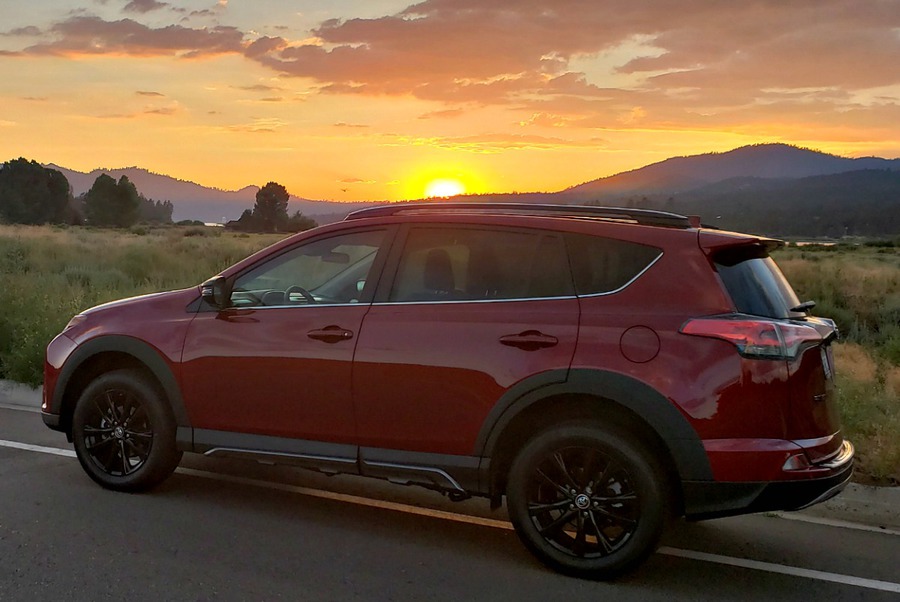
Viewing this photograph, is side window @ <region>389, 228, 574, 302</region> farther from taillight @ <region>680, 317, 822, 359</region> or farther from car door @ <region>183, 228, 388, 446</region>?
taillight @ <region>680, 317, 822, 359</region>

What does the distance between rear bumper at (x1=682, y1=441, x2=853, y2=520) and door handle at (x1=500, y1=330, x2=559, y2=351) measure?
37.9 inches

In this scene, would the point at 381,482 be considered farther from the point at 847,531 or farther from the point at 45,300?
the point at 45,300

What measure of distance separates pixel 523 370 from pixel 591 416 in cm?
42

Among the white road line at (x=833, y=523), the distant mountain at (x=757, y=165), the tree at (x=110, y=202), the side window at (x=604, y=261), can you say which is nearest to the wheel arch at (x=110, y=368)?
the side window at (x=604, y=261)

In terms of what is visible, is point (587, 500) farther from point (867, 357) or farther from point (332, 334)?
point (867, 357)

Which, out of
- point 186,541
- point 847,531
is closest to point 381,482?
point 186,541

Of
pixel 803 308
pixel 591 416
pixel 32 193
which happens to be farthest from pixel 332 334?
pixel 32 193

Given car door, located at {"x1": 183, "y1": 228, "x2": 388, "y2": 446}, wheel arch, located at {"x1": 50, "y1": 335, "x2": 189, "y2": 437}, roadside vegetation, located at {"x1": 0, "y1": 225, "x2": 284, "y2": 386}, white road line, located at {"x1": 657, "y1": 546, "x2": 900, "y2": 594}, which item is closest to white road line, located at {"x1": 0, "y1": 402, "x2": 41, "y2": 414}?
roadside vegetation, located at {"x1": 0, "y1": 225, "x2": 284, "y2": 386}

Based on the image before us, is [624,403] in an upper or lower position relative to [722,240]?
lower

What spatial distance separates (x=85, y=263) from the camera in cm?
2550

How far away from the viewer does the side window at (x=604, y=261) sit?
4.47 m

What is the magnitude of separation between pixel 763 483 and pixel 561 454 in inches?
38.5

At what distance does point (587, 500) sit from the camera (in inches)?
174

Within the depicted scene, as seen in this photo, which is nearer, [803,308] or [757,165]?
[803,308]
